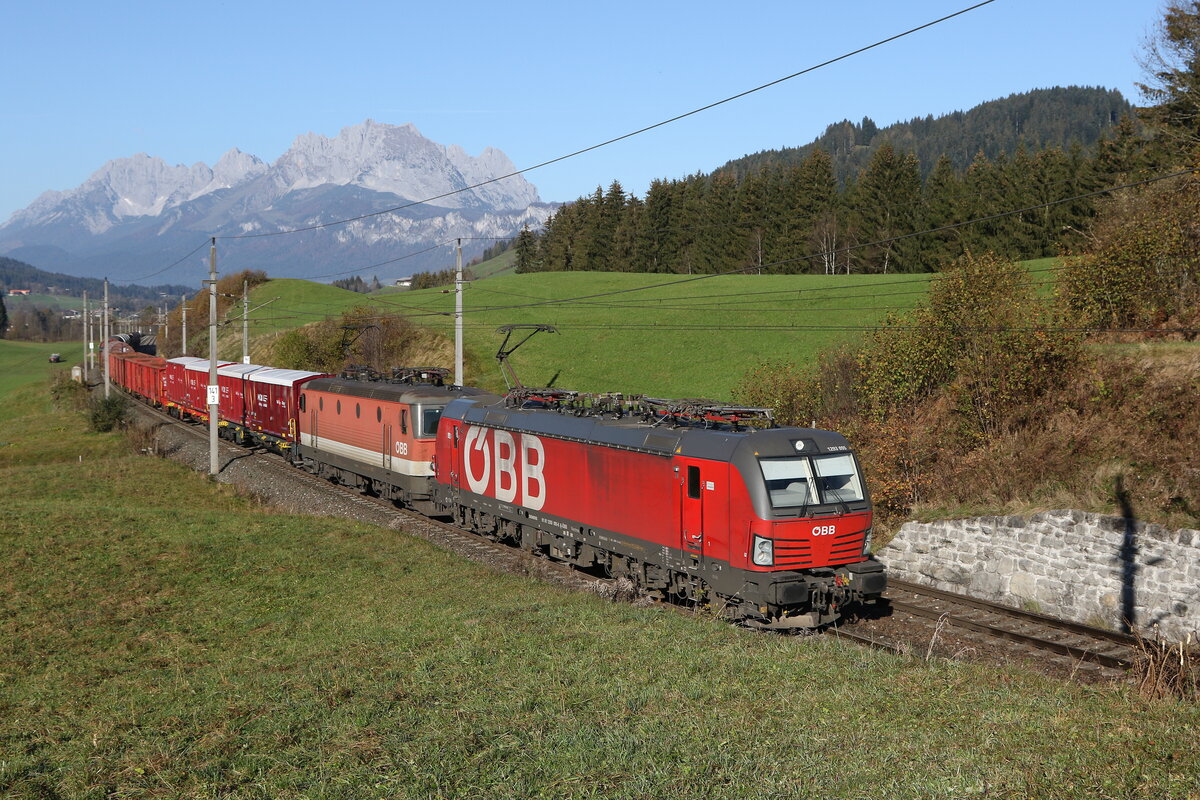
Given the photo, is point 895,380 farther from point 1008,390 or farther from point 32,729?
point 32,729

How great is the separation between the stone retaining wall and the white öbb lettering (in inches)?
378

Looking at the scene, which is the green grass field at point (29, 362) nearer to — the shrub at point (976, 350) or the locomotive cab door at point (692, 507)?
the shrub at point (976, 350)

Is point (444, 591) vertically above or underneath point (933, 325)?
underneath

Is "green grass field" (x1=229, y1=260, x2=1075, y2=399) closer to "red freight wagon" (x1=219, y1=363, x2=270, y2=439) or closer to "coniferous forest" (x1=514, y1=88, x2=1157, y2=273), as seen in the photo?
"coniferous forest" (x1=514, y1=88, x2=1157, y2=273)

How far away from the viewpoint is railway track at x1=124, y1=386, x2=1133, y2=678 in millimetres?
15188

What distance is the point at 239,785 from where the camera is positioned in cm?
771

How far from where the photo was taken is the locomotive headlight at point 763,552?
48.6 feet

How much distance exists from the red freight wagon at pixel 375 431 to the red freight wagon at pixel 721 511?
767cm

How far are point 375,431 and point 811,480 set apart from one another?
18.1 m

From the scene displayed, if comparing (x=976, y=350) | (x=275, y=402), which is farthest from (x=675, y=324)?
(x=976, y=350)

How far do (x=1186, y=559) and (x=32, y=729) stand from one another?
1891cm

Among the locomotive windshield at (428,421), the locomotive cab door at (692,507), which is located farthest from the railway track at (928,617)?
the locomotive windshield at (428,421)

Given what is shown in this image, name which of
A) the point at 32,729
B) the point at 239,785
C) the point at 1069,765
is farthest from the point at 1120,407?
the point at 32,729

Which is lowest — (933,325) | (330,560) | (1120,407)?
(330,560)
